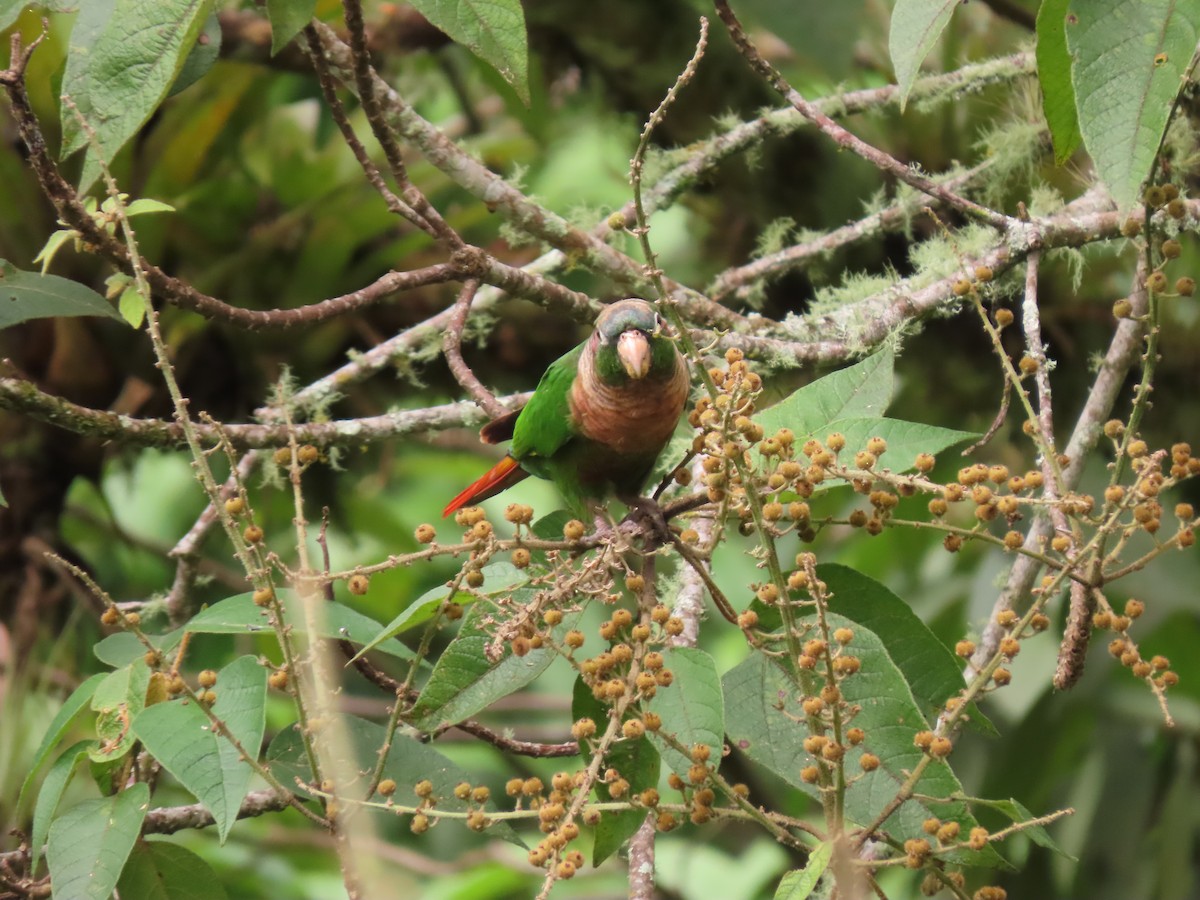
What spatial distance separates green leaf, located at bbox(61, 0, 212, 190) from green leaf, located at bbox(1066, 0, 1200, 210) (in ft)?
3.74

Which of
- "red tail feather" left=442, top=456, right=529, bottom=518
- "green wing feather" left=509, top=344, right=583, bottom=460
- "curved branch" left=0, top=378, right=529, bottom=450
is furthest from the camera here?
"red tail feather" left=442, top=456, right=529, bottom=518

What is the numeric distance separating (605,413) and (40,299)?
881 mm

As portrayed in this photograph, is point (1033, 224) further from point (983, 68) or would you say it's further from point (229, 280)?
point (229, 280)

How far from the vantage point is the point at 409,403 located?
3.38 meters

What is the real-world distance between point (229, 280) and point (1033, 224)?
6.58ft

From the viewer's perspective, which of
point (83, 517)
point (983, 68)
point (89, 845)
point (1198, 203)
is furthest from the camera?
point (83, 517)

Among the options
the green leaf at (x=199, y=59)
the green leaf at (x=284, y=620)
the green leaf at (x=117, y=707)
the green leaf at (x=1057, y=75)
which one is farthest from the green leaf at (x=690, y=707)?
the green leaf at (x=199, y=59)

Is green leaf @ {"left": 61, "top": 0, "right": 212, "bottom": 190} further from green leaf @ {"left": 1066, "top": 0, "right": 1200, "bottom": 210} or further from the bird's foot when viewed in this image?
green leaf @ {"left": 1066, "top": 0, "right": 1200, "bottom": 210}

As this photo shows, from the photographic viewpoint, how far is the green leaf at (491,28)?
1609 mm

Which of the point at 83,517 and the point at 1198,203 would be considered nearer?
the point at 1198,203

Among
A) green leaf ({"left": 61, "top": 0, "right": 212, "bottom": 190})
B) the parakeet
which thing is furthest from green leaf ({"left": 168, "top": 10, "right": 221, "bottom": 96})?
the parakeet

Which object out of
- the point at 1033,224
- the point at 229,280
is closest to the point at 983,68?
the point at 1033,224

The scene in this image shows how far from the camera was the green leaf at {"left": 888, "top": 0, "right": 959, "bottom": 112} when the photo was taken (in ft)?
4.88

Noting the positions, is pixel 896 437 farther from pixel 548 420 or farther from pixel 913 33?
pixel 548 420
